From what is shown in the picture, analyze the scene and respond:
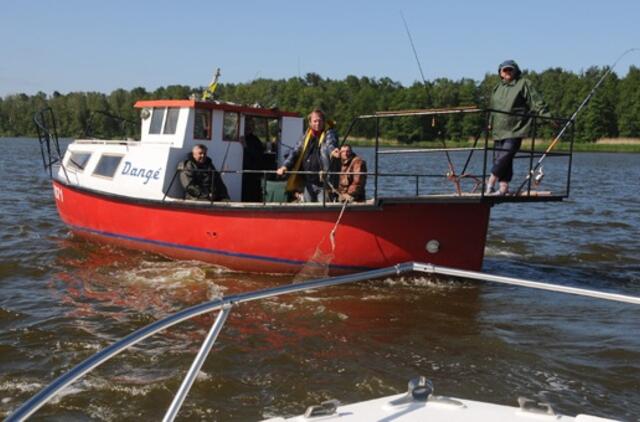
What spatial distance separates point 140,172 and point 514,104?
20.3 feet

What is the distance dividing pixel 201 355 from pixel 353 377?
3417 mm

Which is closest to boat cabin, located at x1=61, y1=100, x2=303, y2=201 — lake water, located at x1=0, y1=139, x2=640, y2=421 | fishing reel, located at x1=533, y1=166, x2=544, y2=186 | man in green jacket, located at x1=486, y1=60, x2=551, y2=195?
lake water, located at x1=0, y1=139, x2=640, y2=421

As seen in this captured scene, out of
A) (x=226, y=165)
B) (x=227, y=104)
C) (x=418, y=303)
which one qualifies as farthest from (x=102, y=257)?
(x=418, y=303)

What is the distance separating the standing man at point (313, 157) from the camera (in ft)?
33.2

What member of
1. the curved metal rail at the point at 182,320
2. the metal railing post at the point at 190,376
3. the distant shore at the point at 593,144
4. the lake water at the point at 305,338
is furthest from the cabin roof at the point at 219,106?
the distant shore at the point at 593,144

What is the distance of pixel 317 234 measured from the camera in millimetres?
9617

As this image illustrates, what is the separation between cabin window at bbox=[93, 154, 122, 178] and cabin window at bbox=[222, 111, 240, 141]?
1.97 metres

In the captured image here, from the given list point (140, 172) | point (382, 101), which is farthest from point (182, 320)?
point (382, 101)

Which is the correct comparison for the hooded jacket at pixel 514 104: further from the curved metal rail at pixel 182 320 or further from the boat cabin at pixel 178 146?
the curved metal rail at pixel 182 320

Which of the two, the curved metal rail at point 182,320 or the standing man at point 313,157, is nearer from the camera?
the curved metal rail at point 182,320

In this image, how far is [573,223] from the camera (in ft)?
57.4

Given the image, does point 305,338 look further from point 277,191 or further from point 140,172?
point 140,172

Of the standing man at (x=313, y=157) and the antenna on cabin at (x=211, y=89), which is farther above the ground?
the antenna on cabin at (x=211, y=89)

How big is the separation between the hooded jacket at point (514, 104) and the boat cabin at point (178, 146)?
4.52 meters
